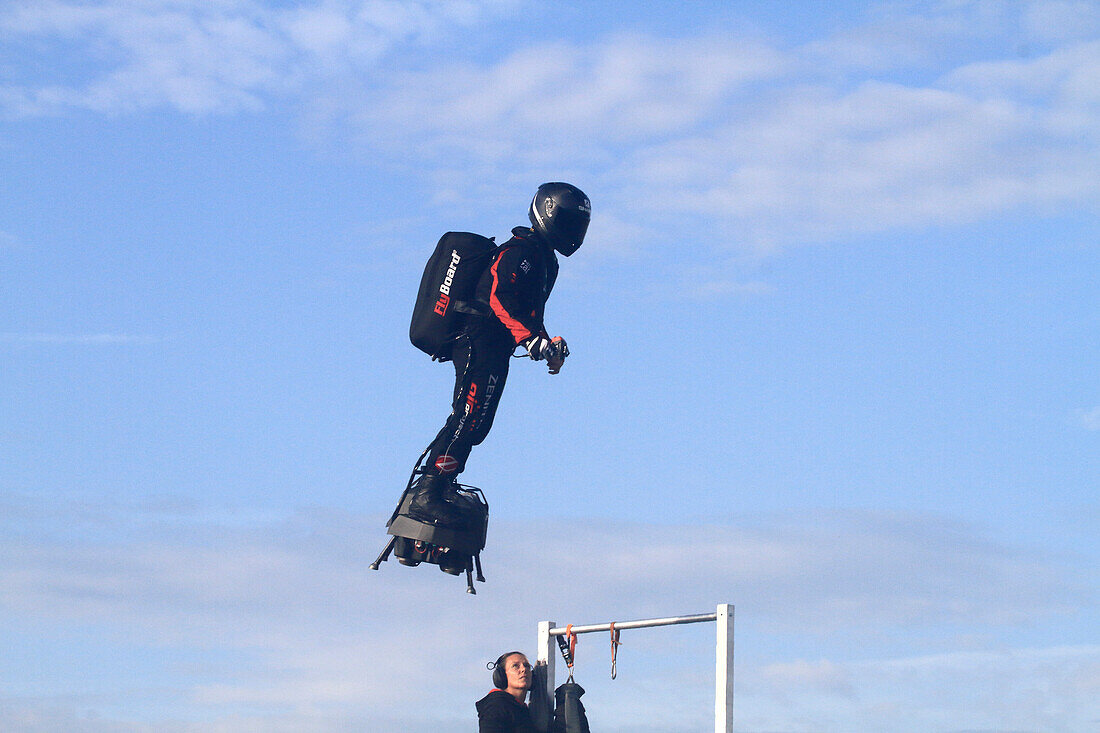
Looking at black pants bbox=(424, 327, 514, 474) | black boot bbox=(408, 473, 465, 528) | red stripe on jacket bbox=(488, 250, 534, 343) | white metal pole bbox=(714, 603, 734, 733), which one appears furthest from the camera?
black pants bbox=(424, 327, 514, 474)

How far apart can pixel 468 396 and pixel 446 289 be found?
892 mm

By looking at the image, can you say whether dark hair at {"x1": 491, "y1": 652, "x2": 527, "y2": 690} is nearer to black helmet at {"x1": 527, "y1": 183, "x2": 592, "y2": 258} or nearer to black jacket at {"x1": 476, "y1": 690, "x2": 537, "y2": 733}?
black jacket at {"x1": 476, "y1": 690, "x2": 537, "y2": 733}

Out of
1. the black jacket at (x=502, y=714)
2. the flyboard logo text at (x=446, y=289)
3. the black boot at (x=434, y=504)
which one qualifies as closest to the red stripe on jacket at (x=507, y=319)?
the flyboard logo text at (x=446, y=289)

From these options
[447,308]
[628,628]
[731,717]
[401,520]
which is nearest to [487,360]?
[447,308]

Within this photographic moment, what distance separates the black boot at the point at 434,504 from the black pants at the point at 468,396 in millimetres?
95

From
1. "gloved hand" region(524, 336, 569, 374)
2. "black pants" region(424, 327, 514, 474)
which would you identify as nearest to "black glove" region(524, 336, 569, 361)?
"gloved hand" region(524, 336, 569, 374)

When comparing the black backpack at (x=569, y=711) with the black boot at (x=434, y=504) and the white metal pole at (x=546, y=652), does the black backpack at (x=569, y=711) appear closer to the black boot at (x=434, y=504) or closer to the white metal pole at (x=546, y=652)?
the white metal pole at (x=546, y=652)

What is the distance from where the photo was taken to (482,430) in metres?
12.3

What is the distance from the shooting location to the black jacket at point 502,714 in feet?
36.9

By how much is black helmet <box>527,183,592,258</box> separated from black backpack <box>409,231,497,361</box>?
476 millimetres

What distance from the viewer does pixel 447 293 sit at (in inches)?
480

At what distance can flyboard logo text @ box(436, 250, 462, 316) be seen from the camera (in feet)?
40.0

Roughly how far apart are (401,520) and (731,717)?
3.16 meters

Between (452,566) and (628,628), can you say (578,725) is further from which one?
(452,566)
